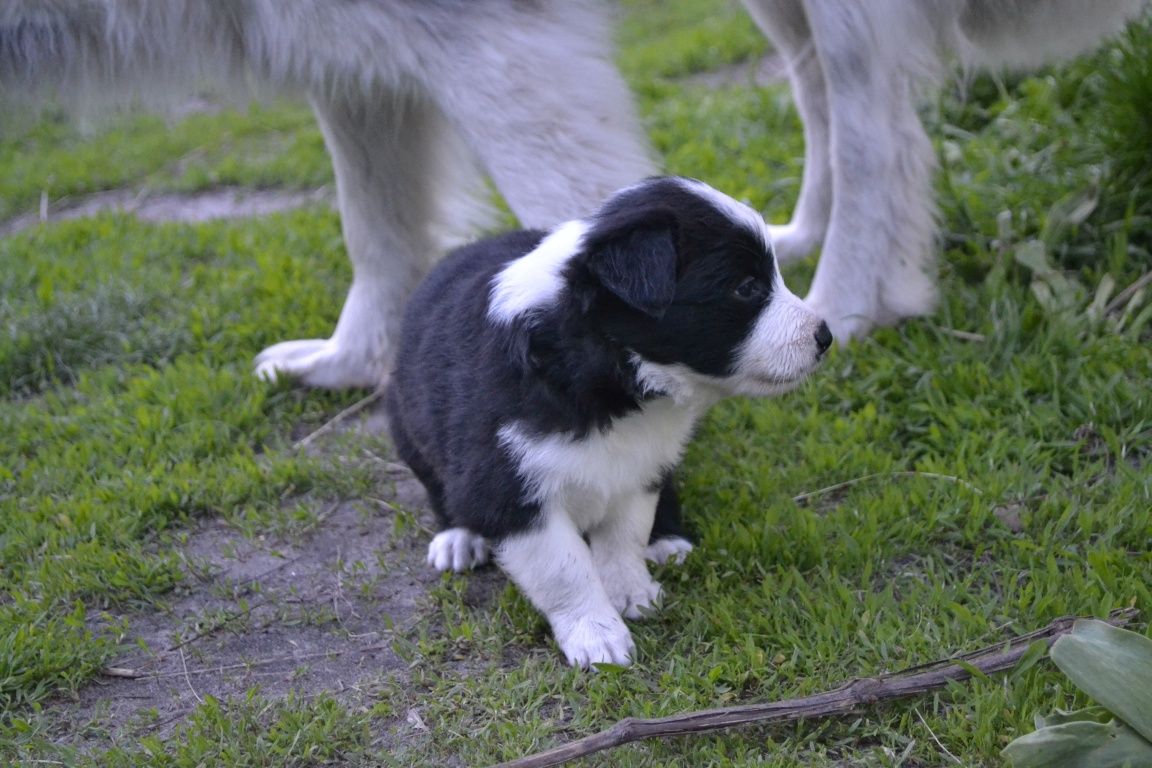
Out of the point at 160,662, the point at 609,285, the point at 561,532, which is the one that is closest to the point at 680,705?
the point at 561,532

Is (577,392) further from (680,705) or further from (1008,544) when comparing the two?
(1008,544)

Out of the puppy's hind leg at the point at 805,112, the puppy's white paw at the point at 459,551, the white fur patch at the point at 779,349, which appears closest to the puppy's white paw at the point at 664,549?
the puppy's white paw at the point at 459,551

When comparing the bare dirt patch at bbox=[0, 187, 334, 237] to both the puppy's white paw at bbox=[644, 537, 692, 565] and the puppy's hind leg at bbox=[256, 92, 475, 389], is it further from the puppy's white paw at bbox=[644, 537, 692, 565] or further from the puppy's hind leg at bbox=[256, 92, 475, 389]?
the puppy's white paw at bbox=[644, 537, 692, 565]

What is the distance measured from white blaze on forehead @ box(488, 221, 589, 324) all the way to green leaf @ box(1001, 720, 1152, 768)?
1.30 m

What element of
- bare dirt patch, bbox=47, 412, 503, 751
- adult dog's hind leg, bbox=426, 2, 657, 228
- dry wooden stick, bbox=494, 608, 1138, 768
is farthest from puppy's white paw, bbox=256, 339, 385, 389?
dry wooden stick, bbox=494, 608, 1138, 768

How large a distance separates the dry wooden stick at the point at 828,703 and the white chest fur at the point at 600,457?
56 cm

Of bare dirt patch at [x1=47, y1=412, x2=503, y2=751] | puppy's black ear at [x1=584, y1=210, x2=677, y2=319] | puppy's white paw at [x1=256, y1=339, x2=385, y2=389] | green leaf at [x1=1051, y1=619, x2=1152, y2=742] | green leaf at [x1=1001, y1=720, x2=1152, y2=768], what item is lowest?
bare dirt patch at [x1=47, y1=412, x2=503, y2=751]

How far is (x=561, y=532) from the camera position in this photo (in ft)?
8.82

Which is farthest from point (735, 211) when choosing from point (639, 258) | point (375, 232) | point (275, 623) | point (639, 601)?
point (375, 232)

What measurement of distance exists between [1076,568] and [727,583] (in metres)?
0.80

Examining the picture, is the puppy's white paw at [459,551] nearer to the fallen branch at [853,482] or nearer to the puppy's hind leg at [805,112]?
the fallen branch at [853,482]

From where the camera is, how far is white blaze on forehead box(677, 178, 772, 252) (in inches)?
102

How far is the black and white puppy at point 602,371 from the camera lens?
255 cm

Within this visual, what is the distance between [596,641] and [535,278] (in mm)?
828
